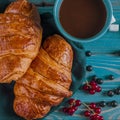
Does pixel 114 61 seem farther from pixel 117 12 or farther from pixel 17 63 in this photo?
pixel 17 63

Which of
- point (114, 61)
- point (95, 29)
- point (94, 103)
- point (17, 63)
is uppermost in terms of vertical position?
point (95, 29)

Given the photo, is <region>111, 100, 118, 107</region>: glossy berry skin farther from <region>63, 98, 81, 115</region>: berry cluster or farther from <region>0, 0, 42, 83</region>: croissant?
<region>0, 0, 42, 83</region>: croissant

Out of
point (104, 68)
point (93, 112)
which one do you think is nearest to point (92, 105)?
point (93, 112)

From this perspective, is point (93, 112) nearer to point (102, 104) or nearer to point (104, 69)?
point (102, 104)

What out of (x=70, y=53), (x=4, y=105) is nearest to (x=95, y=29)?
(x=70, y=53)

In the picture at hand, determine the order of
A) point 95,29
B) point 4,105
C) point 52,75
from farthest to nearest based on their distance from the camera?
1. point 4,105
2. point 52,75
3. point 95,29

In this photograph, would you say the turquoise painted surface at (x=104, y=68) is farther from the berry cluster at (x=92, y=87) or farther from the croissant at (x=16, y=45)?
the croissant at (x=16, y=45)
